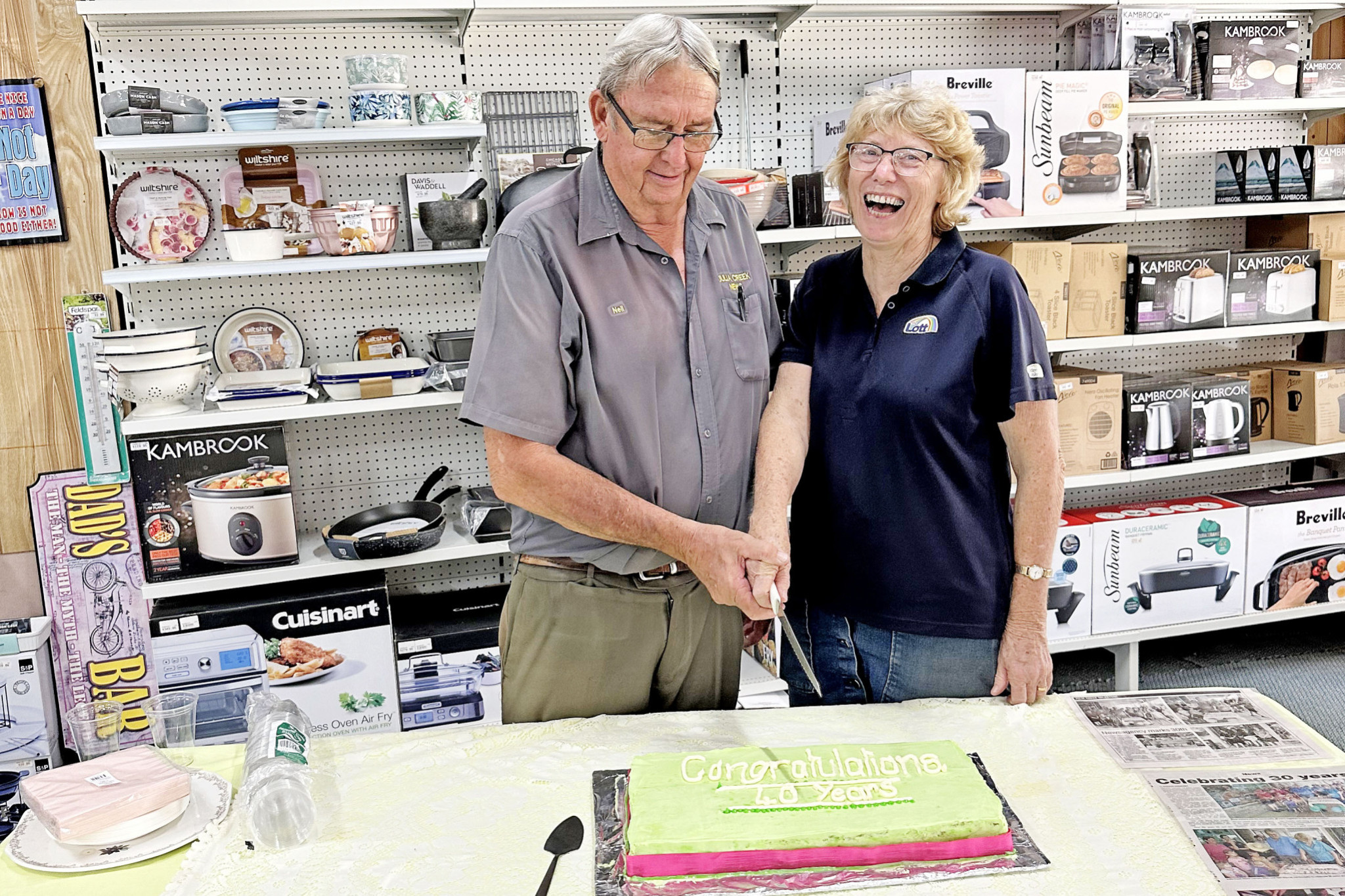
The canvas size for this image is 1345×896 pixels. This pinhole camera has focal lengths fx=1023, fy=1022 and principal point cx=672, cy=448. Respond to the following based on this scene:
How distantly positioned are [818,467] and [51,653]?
8.82ft

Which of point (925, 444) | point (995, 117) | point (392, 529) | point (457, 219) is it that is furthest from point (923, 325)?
point (392, 529)

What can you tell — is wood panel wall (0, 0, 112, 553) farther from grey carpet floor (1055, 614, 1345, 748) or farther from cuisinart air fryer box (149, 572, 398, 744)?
grey carpet floor (1055, 614, 1345, 748)

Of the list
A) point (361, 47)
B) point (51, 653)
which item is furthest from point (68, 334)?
point (361, 47)

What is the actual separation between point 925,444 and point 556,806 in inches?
33.4

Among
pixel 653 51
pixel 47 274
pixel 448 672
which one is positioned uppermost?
pixel 653 51

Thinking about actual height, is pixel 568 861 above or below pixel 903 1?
below

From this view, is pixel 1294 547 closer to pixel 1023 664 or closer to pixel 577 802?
pixel 1023 664

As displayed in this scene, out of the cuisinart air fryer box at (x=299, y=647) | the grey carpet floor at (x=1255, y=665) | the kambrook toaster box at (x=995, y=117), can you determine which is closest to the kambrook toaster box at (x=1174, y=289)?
the kambrook toaster box at (x=995, y=117)

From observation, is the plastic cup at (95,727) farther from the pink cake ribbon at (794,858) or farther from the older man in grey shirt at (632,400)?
the pink cake ribbon at (794,858)

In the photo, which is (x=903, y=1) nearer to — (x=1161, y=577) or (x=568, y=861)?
(x=1161, y=577)

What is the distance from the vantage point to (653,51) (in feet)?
5.29

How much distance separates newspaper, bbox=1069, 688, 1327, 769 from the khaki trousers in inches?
25.8

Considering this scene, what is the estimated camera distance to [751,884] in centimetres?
118

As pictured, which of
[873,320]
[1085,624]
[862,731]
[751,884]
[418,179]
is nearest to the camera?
[751,884]
